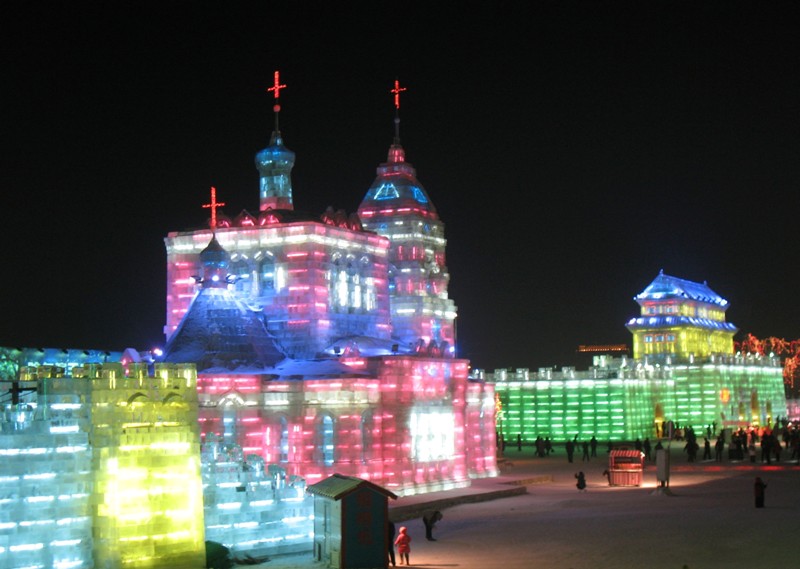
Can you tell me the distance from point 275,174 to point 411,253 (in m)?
7.59

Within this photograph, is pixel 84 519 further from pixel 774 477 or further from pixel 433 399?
pixel 774 477

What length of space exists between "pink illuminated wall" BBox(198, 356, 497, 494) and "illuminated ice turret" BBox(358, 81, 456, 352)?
8.38 m

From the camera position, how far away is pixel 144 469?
26.4 meters

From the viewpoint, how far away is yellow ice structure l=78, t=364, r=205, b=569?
84.2ft

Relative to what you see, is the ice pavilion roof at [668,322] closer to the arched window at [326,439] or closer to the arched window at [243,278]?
the arched window at [243,278]

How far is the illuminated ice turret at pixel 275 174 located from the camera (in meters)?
48.1

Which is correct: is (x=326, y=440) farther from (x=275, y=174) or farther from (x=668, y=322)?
(x=668, y=322)

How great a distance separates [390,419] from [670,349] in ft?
182

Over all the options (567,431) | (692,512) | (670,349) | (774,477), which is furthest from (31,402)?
(670,349)

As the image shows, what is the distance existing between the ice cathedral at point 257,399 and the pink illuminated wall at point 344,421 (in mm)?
55

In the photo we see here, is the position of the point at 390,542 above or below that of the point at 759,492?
below

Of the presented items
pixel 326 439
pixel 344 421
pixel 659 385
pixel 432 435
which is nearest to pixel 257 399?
pixel 326 439

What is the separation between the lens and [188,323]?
42438 millimetres

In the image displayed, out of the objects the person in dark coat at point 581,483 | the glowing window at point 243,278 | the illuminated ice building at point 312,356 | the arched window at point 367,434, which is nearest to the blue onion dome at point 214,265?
the illuminated ice building at point 312,356
